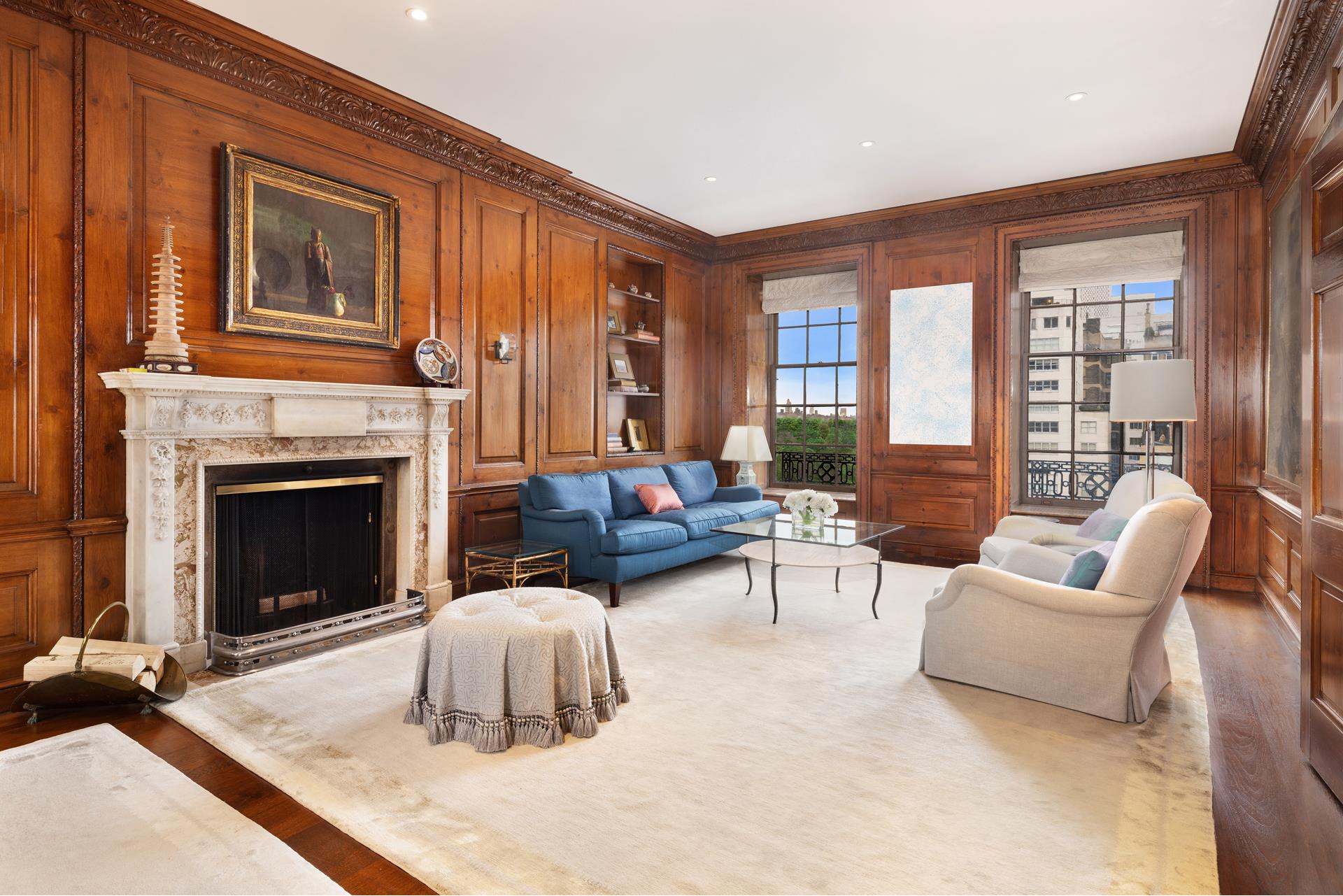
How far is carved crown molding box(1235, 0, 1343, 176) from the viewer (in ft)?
10.3

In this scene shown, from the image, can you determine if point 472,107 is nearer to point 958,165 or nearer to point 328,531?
point 328,531

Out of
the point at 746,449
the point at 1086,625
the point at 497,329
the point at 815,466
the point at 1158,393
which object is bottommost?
the point at 1086,625

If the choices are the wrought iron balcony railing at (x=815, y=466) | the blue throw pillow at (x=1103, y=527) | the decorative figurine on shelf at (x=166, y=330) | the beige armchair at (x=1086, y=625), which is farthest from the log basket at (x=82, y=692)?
the wrought iron balcony railing at (x=815, y=466)

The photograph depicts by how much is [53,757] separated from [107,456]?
1.35 meters

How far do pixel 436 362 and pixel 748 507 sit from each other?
282cm

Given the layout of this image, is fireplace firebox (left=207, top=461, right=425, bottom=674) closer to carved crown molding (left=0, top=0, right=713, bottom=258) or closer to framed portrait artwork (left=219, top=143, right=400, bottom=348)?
framed portrait artwork (left=219, top=143, right=400, bottom=348)

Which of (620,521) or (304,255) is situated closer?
(304,255)

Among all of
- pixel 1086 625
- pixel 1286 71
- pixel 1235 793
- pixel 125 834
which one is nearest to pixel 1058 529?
pixel 1086 625

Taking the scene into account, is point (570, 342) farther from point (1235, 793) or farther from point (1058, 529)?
point (1235, 793)

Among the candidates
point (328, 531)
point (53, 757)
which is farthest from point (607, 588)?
point (53, 757)

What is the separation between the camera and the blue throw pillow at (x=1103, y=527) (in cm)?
384

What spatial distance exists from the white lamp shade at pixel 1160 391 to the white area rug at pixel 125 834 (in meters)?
4.72

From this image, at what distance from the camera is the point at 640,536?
15.6 feet

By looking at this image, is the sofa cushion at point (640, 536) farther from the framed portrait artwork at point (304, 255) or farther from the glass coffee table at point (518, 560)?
the framed portrait artwork at point (304, 255)
